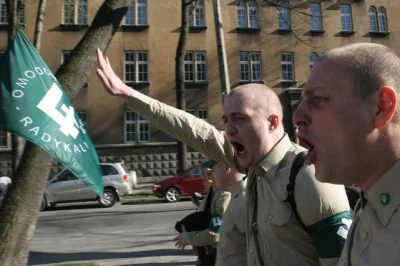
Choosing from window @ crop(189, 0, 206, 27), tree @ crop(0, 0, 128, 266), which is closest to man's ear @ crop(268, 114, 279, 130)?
tree @ crop(0, 0, 128, 266)

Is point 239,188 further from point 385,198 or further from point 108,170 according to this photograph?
point 108,170

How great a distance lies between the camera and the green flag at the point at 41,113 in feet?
12.9

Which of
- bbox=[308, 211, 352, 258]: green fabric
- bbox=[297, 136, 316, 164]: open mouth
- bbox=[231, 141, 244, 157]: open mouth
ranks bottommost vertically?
bbox=[308, 211, 352, 258]: green fabric

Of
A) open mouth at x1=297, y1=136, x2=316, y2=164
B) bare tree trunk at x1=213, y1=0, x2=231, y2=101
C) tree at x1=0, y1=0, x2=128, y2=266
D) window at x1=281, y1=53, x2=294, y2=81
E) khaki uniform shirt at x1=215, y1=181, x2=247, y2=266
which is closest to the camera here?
open mouth at x1=297, y1=136, x2=316, y2=164

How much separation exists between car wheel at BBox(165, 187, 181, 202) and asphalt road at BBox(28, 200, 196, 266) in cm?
129

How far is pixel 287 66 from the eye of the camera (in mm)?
28109

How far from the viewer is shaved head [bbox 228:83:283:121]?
2.15 meters

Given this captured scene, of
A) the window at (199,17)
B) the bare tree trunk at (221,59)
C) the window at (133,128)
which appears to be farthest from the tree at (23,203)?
the window at (199,17)

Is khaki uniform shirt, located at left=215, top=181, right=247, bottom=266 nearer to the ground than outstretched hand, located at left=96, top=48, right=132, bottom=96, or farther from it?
nearer to the ground

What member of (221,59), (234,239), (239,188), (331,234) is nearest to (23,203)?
(239,188)

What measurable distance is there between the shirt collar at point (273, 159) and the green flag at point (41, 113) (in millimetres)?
2476

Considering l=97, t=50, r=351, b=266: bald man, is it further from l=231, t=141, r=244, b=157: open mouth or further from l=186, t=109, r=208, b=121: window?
l=186, t=109, r=208, b=121: window

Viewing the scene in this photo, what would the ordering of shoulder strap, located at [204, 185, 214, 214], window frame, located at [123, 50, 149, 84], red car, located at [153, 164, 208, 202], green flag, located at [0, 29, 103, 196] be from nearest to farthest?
1. shoulder strap, located at [204, 185, 214, 214]
2. green flag, located at [0, 29, 103, 196]
3. red car, located at [153, 164, 208, 202]
4. window frame, located at [123, 50, 149, 84]

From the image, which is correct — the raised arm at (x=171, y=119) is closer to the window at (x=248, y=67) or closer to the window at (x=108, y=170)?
the window at (x=108, y=170)
